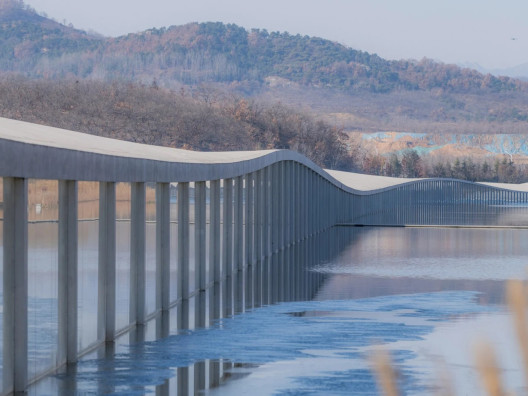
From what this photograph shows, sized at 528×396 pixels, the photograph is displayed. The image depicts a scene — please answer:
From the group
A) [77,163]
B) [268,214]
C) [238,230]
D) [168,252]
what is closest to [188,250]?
[168,252]

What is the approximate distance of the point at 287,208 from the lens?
2925 centimetres

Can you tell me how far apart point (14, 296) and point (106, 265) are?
288 centimetres

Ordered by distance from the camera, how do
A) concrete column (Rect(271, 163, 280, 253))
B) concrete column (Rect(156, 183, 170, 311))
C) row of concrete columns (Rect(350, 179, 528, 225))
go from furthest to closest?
row of concrete columns (Rect(350, 179, 528, 225)) → concrete column (Rect(271, 163, 280, 253)) → concrete column (Rect(156, 183, 170, 311))

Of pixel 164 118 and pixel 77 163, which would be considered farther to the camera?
pixel 164 118

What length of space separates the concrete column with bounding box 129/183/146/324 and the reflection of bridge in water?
0.5 inches

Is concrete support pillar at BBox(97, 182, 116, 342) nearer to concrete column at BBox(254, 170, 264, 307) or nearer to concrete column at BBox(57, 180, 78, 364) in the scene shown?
concrete column at BBox(57, 180, 78, 364)

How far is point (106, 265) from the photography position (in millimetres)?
11117

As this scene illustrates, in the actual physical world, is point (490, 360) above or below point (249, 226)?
Result: below

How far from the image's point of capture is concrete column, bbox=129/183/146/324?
486 inches

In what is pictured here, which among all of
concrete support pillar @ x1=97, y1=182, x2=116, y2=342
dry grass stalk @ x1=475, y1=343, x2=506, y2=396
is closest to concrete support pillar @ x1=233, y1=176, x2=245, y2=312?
concrete support pillar @ x1=97, y1=182, x2=116, y2=342

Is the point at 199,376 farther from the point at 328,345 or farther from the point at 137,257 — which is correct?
the point at 137,257

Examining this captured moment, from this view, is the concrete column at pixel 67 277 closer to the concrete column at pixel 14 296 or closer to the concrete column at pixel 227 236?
the concrete column at pixel 14 296

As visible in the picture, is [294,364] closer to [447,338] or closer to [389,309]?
[447,338]

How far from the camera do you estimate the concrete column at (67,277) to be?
378 inches
